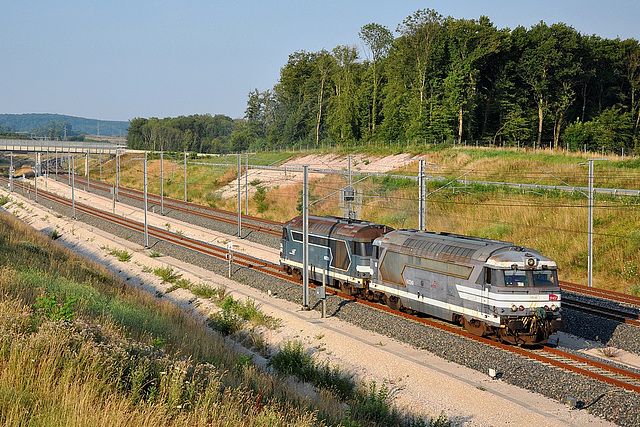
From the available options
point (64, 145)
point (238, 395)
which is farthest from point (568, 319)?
point (64, 145)

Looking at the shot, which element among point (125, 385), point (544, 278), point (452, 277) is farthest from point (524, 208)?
point (125, 385)

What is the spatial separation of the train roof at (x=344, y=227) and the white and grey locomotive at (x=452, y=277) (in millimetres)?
51

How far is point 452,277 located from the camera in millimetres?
21578

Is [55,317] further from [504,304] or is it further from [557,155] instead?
[557,155]

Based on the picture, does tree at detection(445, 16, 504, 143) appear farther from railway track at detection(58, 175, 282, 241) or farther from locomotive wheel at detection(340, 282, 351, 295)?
locomotive wheel at detection(340, 282, 351, 295)

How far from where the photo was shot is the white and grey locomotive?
19.6m

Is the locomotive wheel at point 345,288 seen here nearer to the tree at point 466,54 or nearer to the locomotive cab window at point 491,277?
the locomotive cab window at point 491,277

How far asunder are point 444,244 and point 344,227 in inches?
280

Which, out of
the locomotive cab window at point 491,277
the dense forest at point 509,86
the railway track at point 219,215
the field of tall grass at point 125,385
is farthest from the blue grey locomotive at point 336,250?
the dense forest at point 509,86

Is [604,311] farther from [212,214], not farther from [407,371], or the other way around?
[212,214]

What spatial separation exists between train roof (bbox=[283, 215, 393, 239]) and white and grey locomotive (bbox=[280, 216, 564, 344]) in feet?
0.17

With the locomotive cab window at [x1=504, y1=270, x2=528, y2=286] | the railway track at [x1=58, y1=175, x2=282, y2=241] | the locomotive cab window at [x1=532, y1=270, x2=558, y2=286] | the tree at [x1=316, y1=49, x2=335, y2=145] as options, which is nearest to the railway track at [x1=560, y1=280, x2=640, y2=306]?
the locomotive cab window at [x1=532, y1=270, x2=558, y2=286]

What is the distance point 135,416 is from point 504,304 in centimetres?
A: 1381

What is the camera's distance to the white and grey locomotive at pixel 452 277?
64.3ft
